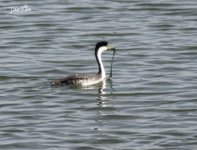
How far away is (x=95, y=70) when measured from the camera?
21375 mm

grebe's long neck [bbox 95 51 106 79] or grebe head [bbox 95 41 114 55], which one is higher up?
grebe head [bbox 95 41 114 55]

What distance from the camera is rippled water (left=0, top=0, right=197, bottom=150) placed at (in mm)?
15797

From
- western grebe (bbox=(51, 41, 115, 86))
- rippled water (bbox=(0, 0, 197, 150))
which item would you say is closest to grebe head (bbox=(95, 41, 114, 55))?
western grebe (bbox=(51, 41, 115, 86))

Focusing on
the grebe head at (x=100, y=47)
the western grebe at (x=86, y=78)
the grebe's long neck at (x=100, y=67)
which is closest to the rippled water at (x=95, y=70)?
the western grebe at (x=86, y=78)

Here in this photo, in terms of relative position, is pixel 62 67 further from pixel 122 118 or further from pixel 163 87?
pixel 122 118

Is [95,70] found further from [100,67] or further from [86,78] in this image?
[86,78]

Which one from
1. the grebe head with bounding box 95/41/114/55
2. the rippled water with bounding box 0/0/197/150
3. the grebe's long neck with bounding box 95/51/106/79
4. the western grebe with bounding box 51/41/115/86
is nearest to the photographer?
the rippled water with bounding box 0/0/197/150

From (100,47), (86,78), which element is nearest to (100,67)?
(100,47)

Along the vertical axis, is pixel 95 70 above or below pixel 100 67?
below

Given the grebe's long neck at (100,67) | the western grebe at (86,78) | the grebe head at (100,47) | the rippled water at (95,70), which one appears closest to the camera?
the rippled water at (95,70)

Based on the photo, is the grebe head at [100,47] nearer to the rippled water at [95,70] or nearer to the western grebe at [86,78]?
the western grebe at [86,78]

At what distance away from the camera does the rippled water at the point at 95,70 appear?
15.8 metres

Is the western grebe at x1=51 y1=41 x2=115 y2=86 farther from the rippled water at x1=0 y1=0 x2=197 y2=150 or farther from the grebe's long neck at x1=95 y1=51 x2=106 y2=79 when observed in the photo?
the rippled water at x1=0 y1=0 x2=197 y2=150

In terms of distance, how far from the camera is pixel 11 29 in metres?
26.2
